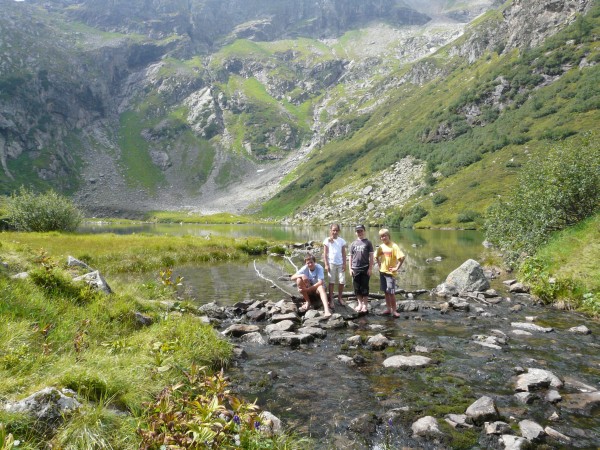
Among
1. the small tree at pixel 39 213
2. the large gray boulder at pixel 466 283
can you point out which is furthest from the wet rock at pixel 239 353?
the small tree at pixel 39 213

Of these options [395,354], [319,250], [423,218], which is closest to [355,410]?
[395,354]

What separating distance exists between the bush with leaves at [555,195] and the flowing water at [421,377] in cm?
997

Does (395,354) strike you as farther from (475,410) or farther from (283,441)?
(283,441)

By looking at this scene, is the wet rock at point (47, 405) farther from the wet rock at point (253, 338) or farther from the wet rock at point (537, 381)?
the wet rock at point (537, 381)

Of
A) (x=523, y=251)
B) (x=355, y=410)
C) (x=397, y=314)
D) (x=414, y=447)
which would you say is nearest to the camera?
(x=414, y=447)

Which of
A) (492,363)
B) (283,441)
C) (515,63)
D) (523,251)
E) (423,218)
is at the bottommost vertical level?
(423,218)

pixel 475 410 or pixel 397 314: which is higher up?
pixel 475 410

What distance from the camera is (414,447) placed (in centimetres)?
653

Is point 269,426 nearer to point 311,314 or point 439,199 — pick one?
point 311,314

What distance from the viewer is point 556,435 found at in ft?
22.4

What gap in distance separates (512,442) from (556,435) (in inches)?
43.6

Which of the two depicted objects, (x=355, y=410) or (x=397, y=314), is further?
(x=397, y=314)

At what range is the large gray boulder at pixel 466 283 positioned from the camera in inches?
851

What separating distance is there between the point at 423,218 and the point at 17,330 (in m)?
121
